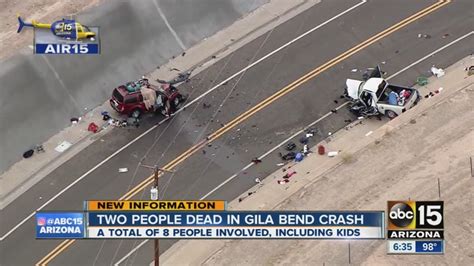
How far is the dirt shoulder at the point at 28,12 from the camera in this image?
176 feet

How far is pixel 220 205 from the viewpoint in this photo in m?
36.8

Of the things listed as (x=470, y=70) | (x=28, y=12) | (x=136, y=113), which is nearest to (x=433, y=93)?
(x=470, y=70)

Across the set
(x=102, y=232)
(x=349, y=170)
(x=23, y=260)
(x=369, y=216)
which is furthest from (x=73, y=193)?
(x=369, y=216)

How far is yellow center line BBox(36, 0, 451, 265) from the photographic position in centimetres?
4422

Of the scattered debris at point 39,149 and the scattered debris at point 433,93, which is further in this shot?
the scattered debris at point 433,93

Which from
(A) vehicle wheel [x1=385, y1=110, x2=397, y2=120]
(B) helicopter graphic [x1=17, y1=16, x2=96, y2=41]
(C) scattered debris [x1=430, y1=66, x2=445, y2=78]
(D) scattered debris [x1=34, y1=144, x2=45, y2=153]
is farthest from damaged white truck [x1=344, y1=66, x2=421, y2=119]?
(D) scattered debris [x1=34, y1=144, x2=45, y2=153]

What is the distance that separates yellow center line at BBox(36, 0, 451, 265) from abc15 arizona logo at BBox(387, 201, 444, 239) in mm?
14104

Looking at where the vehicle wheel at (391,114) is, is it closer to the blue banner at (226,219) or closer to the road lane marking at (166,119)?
the road lane marking at (166,119)

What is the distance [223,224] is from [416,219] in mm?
7062

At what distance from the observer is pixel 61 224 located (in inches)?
1449

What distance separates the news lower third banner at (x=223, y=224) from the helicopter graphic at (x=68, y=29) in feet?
60.5

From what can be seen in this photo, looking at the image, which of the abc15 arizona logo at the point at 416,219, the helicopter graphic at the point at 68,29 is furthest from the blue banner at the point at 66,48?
the abc15 arizona logo at the point at 416,219

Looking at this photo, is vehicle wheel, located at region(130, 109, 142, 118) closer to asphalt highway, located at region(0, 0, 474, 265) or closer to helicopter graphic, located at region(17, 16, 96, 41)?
asphalt highway, located at region(0, 0, 474, 265)

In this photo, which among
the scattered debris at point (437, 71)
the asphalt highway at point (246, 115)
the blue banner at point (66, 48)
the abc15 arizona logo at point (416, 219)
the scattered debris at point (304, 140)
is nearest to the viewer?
the abc15 arizona logo at point (416, 219)
